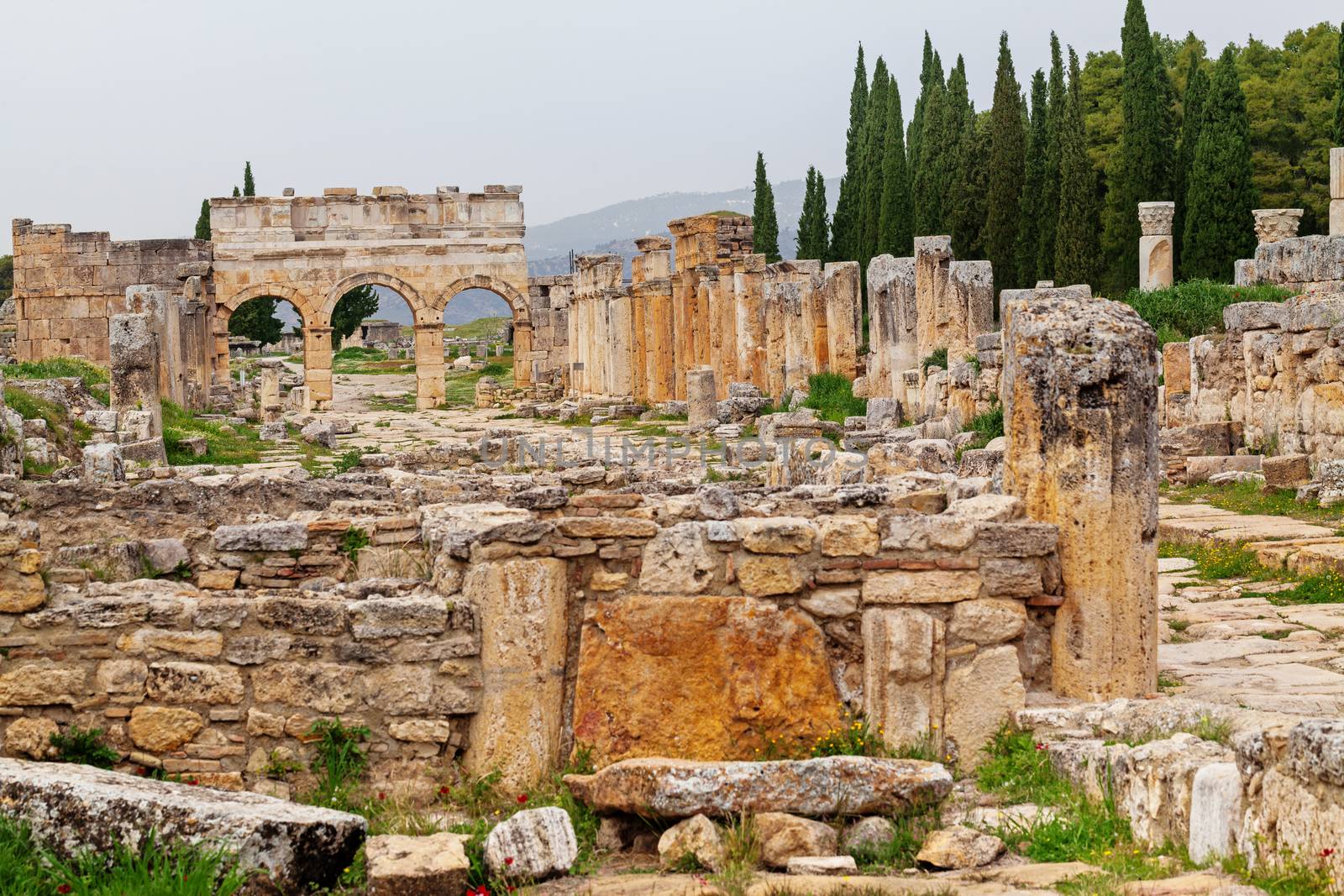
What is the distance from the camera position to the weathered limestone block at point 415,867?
4949mm

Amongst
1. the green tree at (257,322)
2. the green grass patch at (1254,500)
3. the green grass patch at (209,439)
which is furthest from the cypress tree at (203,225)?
the green grass patch at (1254,500)

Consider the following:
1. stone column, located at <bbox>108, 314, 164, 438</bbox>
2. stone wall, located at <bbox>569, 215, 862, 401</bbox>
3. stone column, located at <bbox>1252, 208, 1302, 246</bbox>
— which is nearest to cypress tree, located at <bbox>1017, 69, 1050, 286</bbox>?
stone column, located at <bbox>1252, 208, 1302, 246</bbox>

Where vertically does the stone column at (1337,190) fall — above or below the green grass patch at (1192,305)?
above

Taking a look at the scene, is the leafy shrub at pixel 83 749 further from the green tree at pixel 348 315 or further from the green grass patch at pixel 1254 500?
the green tree at pixel 348 315

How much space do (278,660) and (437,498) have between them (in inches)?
174

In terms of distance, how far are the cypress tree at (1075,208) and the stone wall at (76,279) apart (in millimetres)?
19656

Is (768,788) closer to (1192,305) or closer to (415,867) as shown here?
(415,867)

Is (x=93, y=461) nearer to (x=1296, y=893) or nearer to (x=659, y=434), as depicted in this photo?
(x=659, y=434)

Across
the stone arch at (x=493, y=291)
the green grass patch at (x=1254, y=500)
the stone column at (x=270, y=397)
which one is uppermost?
the stone arch at (x=493, y=291)

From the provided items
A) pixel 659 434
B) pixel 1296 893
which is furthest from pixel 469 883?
pixel 659 434

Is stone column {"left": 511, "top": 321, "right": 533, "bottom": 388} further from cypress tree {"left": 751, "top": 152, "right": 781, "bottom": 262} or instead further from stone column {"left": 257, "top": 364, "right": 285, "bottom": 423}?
cypress tree {"left": 751, "top": 152, "right": 781, "bottom": 262}

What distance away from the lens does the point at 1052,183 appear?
37.9m

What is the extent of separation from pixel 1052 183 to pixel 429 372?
49.2 feet

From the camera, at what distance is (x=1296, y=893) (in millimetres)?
4262
